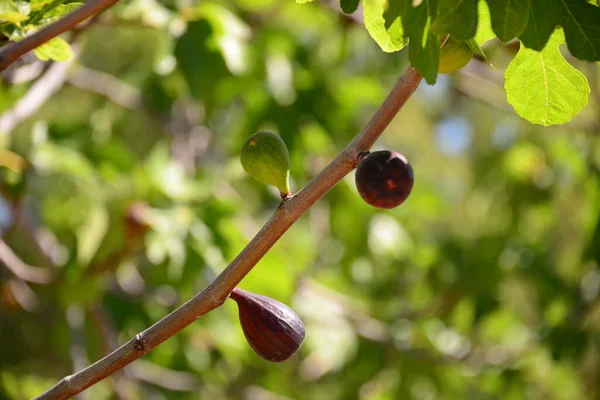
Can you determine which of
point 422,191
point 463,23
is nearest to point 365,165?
point 463,23

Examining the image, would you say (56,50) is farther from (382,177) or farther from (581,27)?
(581,27)

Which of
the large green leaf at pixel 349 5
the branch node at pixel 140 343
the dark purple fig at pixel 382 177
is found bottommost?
the branch node at pixel 140 343

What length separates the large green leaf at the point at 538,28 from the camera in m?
1.00

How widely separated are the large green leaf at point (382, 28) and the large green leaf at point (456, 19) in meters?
0.14

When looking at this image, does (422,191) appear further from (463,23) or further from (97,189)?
(463,23)

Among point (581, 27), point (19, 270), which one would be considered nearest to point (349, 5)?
point (581, 27)

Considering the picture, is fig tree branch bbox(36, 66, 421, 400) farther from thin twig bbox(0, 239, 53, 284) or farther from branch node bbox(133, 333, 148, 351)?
thin twig bbox(0, 239, 53, 284)

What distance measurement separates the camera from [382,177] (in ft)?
3.08

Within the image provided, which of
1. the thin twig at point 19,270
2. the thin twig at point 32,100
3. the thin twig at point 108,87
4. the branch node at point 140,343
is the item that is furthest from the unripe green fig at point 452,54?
the thin twig at point 108,87

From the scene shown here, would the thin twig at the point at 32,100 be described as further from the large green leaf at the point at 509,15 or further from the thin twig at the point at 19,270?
the large green leaf at the point at 509,15

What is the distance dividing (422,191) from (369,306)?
2.46ft

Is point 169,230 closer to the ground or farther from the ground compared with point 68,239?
farther from the ground

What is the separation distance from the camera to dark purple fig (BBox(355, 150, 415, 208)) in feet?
3.09

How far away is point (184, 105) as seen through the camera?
3715 millimetres
